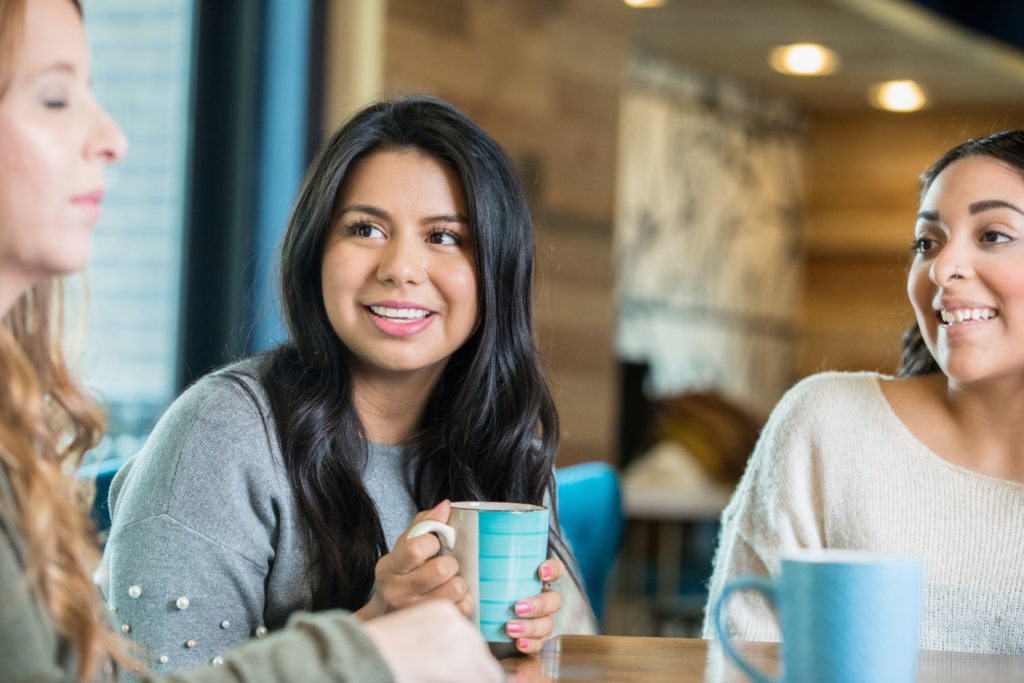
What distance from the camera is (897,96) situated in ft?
25.5

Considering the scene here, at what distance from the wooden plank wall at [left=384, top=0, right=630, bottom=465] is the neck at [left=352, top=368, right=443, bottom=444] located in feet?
5.76

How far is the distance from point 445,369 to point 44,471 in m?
0.86

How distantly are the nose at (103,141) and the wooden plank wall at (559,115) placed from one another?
A: 2365 millimetres

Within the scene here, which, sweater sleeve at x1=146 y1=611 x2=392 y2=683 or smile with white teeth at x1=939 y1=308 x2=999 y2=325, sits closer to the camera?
sweater sleeve at x1=146 y1=611 x2=392 y2=683

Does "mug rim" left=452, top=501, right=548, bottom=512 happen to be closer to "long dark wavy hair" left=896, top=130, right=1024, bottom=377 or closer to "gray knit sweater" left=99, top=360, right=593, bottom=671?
"gray knit sweater" left=99, top=360, right=593, bottom=671

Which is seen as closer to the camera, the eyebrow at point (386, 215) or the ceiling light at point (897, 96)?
the eyebrow at point (386, 215)

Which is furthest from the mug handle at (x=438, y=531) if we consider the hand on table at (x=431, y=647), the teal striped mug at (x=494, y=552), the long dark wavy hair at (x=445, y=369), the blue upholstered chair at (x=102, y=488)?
the blue upholstered chair at (x=102, y=488)

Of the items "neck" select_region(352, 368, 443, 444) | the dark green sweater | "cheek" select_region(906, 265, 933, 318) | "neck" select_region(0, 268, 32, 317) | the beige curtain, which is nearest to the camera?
the dark green sweater

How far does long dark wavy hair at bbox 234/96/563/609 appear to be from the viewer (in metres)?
1.59

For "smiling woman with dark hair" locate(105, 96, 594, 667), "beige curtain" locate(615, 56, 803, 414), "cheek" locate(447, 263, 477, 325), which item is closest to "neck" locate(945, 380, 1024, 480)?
"smiling woman with dark hair" locate(105, 96, 594, 667)

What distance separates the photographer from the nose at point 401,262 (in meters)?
1.58

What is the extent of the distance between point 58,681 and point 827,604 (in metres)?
0.51

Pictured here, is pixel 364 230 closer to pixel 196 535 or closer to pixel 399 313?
pixel 399 313

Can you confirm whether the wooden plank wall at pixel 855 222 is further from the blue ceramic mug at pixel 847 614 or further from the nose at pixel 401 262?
the blue ceramic mug at pixel 847 614
